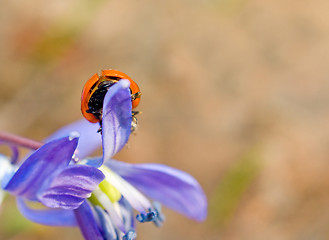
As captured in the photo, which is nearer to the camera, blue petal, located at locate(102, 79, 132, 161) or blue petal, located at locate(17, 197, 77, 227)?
blue petal, located at locate(102, 79, 132, 161)

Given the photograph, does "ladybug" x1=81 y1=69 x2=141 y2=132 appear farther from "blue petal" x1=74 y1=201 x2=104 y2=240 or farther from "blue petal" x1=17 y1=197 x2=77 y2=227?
"blue petal" x1=17 y1=197 x2=77 y2=227

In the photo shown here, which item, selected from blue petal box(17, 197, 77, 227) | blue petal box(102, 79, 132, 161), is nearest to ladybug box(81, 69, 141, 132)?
blue petal box(102, 79, 132, 161)

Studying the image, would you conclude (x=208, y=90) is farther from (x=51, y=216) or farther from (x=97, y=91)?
(x=97, y=91)

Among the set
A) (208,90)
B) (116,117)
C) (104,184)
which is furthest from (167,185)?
(208,90)

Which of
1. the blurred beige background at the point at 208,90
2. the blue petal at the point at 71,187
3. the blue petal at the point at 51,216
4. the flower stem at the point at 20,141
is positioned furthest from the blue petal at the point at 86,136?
the blurred beige background at the point at 208,90

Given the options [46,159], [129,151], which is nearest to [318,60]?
[129,151]

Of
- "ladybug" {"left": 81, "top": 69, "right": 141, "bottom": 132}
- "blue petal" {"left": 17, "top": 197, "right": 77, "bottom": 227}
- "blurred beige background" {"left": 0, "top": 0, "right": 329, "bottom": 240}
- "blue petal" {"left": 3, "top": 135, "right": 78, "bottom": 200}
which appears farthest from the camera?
"blurred beige background" {"left": 0, "top": 0, "right": 329, "bottom": 240}

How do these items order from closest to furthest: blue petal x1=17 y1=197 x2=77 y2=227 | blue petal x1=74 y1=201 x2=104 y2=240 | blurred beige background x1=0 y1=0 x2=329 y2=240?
blue petal x1=74 y1=201 x2=104 y2=240 → blue petal x1=17 y1=197 x2=77 y2=227 → blurred beige background x1=0 y1=0 x2=329 y2=240

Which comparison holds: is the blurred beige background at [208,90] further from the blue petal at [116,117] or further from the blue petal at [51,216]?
the blue petal at [116,117]
